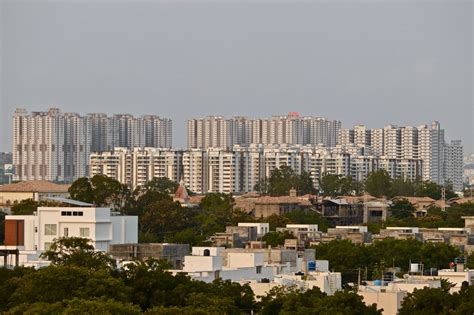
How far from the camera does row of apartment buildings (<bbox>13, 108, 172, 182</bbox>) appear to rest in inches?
6186

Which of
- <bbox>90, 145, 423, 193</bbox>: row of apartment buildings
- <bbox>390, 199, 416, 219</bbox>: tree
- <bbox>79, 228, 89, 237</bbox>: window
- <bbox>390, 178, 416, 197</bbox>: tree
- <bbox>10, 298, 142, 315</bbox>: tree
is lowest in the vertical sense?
<bbox>10, 298, 142, 315</bbox>: tree

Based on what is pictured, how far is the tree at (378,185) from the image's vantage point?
108375mm

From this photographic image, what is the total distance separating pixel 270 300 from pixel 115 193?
35991 mm

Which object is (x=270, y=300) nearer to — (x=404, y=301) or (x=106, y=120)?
(x=404, y=301)

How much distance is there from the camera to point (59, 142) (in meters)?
162

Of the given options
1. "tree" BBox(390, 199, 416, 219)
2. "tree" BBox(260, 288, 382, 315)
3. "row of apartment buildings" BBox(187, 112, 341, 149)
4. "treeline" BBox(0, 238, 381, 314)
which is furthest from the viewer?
"row of apartment buildings" BBox(187, 112, 341, 149)

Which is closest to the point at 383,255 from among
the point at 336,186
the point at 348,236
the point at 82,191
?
the point at 348,236

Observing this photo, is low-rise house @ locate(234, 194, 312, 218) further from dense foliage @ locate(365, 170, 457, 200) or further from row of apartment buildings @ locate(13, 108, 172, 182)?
row of apartment buildings @ locate(13, 108, 172, 182)

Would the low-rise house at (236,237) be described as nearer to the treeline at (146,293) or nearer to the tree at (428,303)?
the treeline at (146,293)

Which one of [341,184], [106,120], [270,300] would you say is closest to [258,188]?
[341,184]

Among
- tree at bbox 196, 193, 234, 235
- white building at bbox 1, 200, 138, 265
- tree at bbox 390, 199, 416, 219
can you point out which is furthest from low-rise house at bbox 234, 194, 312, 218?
white building at bbox 1, 200, 138, 265

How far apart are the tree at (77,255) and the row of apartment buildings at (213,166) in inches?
3634

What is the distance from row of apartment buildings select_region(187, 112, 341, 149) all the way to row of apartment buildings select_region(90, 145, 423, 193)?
34665 mm

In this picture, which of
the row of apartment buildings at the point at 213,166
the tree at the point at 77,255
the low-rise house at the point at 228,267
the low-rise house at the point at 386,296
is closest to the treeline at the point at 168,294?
the low-rise house at the point at 386,296
